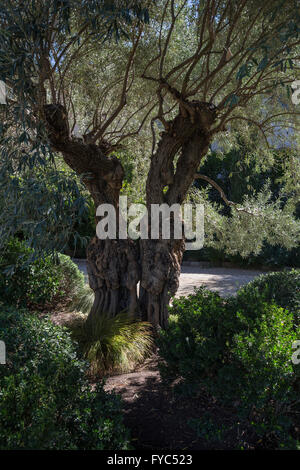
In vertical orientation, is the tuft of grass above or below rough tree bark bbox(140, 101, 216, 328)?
below

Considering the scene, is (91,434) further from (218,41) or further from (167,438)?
(218,41)

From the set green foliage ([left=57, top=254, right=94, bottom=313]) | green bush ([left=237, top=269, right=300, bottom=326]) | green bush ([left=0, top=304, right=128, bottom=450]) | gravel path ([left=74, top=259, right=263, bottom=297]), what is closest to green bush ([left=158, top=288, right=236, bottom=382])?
green bush ([left=237, top=269, right=300, bottom=326])

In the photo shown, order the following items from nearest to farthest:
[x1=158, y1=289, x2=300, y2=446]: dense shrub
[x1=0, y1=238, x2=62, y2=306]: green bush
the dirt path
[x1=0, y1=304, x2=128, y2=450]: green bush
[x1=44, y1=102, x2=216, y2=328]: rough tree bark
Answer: [x1=0, y1=304, x2=128, y2=450]: green bush → [x1=158, y1=289, x2=300, y2=446]: dense shrub → the dirt path → [x1=44, y1=102, x2=216, y2=328]: rough tree bark → [x1=0, y1=238, x2=62, y2=306]: green bush

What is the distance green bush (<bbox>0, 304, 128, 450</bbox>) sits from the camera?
227cm

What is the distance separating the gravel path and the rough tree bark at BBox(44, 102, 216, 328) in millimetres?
3111

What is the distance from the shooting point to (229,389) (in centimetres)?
270

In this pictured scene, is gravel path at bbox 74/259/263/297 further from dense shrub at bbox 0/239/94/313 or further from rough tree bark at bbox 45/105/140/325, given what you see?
rough tree bark at bbox 45/105/140/325

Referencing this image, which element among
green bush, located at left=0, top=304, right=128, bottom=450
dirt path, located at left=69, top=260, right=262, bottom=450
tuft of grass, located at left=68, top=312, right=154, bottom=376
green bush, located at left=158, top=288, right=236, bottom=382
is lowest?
dirt path, located at left=69, top=260, right=262, bottom=450

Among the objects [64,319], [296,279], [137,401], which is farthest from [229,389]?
[64,319]

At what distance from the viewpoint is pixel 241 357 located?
2.65m

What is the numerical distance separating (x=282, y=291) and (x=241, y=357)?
2.00m

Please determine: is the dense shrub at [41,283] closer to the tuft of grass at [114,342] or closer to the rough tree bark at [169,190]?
the tuft of grass at [114,342]

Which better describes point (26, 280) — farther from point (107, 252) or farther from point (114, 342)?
point (114, 342)
